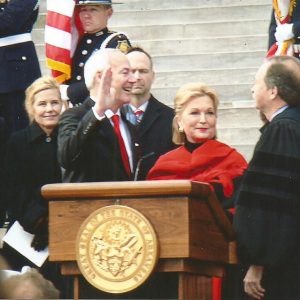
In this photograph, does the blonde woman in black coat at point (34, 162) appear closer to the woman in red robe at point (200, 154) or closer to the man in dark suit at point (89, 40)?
the man in dark suit at point (89, 40)

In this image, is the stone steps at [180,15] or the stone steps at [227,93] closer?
the stone steps at [227,93]

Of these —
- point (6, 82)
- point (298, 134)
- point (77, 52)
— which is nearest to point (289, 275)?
point (298, 134)

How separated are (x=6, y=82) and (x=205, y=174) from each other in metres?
4.11

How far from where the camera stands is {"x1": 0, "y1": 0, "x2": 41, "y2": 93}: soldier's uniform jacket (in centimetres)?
1180

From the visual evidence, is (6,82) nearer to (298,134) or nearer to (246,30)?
(246,30)

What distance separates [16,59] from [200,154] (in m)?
4.13

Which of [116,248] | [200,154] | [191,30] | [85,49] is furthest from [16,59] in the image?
[116,248]

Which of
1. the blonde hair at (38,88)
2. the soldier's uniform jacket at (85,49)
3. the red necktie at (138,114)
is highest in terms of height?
the soldier's uniform jacket at (85,49)

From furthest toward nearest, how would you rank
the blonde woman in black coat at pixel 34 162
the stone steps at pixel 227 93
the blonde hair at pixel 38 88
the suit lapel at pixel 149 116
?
the stone steps at pixel 227 93, the blonde hair at pixel 38 88, the blonde woman in black coat at pixel 34 162, the suit lapel at pixel 149 116

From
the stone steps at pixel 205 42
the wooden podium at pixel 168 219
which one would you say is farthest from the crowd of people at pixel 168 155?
the stone steps at pixel 205 42

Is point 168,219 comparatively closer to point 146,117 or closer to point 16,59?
point 146,117

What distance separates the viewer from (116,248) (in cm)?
729

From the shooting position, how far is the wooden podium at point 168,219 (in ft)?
23.9

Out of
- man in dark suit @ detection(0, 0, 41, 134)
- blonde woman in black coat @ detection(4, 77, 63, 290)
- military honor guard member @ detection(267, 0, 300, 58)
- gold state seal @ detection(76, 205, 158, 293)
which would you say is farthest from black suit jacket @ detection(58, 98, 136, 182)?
man in dark suit @ detection(0, 0, 41, 134)
